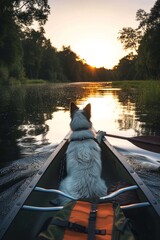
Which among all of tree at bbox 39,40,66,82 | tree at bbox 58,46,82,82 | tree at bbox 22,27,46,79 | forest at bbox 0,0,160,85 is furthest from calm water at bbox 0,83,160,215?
tree at bbox 58,46,82,82

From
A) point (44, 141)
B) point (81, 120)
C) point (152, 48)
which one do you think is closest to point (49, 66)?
point (152, 48)

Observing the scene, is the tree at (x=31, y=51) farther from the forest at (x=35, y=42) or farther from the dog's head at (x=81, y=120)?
the dog's head at (x=81, y=120)

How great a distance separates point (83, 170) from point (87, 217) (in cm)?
109

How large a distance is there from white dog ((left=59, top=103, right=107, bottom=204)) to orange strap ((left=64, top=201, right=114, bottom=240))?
0.58 metres

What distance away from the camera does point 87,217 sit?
2.69 meters

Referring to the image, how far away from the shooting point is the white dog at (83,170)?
139 inches

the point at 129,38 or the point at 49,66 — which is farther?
the point at 49,66

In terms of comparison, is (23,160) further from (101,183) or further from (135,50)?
(135,50)

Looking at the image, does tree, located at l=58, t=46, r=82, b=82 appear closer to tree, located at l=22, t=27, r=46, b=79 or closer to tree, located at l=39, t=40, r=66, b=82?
tree, located at l=39, t=40, r=66, b=82

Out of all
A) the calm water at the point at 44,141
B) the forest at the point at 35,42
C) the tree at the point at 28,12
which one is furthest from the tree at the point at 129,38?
the calm water at the point at 44,141

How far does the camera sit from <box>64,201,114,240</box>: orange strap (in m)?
2.45

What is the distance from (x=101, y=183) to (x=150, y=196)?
0.67 m

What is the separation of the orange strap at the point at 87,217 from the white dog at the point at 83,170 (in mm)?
582

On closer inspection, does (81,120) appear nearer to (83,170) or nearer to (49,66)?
(83,170)
